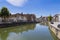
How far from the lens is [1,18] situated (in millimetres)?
50156

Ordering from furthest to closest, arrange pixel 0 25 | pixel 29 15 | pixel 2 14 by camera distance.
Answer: pixel 29 15 → pixel 2 14 → pixel 0 25

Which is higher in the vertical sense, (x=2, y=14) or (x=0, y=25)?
(x=2, y=14)

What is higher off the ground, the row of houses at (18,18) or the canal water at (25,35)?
the row of houses at (18,18)

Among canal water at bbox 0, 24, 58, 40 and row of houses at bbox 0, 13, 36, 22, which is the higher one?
row of houses at bbox 0, 13, 36, 22

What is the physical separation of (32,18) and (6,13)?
179ft

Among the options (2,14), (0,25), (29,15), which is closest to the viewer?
(0,25)

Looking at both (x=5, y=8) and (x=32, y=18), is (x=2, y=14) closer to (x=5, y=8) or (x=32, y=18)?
(x=5, y=8)

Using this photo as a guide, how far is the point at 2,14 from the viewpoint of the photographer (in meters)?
49.1

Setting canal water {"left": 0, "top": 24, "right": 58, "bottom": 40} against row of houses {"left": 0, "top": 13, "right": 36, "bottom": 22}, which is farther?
row of houses {"left": 0, "top": 13, "right": 36, "bottom": 22}

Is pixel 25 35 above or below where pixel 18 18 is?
below

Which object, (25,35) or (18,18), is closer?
(25,35)

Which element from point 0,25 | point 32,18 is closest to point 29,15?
point 32,18

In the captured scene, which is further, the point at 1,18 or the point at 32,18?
the point at 32,18

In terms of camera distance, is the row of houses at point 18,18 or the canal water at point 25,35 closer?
the canal water at point 25,35
